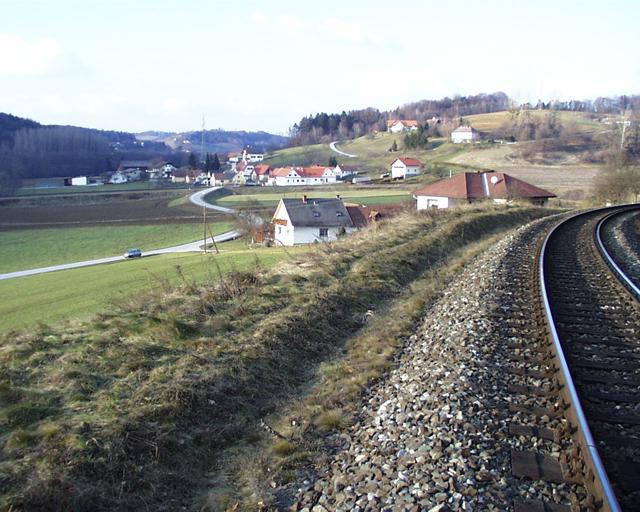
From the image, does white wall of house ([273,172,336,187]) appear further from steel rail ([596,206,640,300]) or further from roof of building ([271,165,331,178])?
steel rail ([596,206,640,300])

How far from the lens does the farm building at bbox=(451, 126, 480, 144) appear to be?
13638 cm

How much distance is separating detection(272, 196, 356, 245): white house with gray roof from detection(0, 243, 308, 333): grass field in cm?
1882

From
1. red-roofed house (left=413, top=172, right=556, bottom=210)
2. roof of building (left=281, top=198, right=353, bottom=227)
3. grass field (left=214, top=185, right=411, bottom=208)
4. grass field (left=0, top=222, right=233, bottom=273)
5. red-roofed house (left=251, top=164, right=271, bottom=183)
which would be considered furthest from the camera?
red-roofed house (left=251, top=164, right=271, bottom=183)

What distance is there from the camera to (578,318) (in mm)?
8523

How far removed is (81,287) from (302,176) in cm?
9836

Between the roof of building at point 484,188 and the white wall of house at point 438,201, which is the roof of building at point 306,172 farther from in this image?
the roof of building at point 484,188

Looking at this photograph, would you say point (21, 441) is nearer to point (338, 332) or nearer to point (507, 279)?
point (338, 332)

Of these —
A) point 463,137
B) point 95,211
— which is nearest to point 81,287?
point 95,211

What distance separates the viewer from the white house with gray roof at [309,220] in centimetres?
5069

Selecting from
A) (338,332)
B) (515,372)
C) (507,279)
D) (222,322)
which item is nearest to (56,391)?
(222,322)

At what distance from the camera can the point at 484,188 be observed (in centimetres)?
4766

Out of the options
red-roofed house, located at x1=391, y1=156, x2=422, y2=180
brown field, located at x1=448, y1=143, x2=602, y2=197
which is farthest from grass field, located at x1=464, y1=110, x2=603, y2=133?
red-roofed house, located at x1=391, y1=156, x2=422, y2=180

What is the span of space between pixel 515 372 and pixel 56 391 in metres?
5.23

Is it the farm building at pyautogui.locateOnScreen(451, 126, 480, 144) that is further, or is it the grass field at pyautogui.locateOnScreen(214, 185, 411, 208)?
the farm building at pyautogui.locateOnScreen(451, 126, 480, 144)
